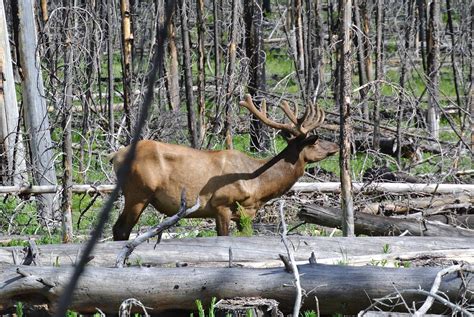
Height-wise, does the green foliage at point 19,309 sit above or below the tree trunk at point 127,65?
below

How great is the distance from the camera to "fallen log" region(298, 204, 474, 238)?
9.41 meters

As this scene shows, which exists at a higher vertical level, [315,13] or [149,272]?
[315,13]

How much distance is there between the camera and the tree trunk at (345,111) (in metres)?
8.53

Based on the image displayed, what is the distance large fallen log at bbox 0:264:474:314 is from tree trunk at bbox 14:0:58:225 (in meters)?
5.27

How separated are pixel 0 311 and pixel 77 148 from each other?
31.4ft

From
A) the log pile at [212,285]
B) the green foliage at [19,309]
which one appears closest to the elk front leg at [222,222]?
the log pile at [212,285]

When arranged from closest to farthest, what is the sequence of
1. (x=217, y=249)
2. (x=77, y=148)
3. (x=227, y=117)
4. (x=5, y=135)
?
(x=217, y=249) < (x=5, y=135) < (x=227, y=117) < (x=77, y=148)

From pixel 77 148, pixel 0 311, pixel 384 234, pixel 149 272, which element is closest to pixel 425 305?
pixel 149 272

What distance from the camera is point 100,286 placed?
6.23 m

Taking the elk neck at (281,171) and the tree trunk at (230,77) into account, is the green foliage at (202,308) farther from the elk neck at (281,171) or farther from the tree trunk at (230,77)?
A: the tree trunk at (230,77)

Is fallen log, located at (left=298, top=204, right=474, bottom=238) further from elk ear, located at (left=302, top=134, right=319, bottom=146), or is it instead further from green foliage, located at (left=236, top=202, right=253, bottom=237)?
elk ear, located at (left=302, top=134, right=319, bottom=146)

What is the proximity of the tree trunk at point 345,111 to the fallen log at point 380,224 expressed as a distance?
2.08ft

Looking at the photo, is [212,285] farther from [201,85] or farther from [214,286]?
[201,85]

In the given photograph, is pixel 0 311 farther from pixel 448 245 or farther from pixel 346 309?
pixel 448 245
